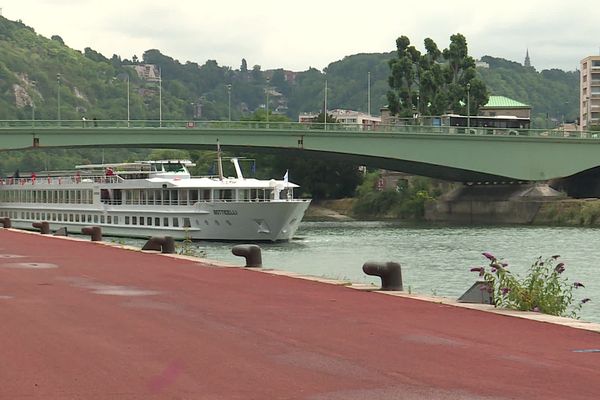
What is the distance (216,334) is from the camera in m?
13.0

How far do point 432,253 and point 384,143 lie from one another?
36565 millimetres

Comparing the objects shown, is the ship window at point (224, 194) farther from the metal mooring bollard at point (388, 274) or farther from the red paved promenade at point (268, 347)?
the metal mooring bollard at point (388, 274)

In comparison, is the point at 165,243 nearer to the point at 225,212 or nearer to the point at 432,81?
the point at 225,212

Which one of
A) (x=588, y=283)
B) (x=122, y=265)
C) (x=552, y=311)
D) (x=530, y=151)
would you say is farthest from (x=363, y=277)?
(x=530, y=151)

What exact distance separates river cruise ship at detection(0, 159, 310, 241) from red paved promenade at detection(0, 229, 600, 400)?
1510 inches

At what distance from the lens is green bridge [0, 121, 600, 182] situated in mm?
84750

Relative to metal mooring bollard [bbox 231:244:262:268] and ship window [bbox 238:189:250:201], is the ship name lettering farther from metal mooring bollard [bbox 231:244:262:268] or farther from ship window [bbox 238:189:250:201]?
metal mooring bollard [bbox 231:244:262:268]

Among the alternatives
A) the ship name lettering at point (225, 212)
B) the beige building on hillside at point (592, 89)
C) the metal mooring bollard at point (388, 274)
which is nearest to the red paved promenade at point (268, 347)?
the metal mooring bollard at point (388, 274)

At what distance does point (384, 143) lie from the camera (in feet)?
287

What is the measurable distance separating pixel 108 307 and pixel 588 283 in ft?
69.8

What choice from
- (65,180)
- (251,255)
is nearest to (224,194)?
(65,180)

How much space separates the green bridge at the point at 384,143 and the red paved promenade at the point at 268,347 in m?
66.1

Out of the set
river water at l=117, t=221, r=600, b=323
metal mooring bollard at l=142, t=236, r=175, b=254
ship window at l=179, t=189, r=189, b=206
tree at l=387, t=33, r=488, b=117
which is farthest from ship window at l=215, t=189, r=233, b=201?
tree at l=387, t=33, r=488, b=117

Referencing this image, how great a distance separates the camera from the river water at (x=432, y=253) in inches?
1375
